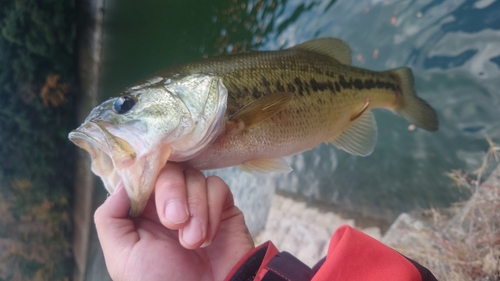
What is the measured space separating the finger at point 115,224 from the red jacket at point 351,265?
50 cm

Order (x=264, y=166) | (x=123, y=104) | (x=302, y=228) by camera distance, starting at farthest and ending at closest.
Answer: (x=302, y=228) → (x=264, y=166) → (x=123, y=104)

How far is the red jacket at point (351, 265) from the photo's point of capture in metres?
0.96

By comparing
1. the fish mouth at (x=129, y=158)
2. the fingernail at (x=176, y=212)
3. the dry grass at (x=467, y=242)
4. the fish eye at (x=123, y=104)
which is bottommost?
the dry grass at (x=467, y=242)

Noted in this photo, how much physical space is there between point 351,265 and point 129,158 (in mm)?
799

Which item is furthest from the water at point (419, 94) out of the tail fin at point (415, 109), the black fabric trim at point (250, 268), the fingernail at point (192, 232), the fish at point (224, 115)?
the fingernail at point (192, 232)

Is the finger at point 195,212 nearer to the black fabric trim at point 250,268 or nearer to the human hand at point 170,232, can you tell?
the human hand at point 170,232

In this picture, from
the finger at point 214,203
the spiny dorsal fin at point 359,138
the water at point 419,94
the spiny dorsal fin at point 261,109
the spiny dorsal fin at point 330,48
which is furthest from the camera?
the water at point 419,94

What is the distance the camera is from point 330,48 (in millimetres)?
1774

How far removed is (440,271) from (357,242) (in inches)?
55.0

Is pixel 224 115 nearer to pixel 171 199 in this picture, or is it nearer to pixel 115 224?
pixel 171 199

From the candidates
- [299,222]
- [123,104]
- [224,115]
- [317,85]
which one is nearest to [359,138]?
[317,85]

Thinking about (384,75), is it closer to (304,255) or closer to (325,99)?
(325,99)

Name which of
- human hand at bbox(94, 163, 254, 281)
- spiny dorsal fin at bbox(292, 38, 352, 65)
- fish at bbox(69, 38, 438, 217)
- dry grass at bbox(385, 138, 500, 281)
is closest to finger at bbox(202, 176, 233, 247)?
human hand at bbox(94, 163, 254, 281)

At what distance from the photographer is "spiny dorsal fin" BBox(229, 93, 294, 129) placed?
123 cm
